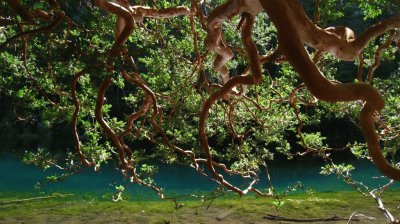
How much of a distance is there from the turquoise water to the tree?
19.6ft

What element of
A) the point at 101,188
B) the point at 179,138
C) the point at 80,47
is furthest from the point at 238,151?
the point at 101,188

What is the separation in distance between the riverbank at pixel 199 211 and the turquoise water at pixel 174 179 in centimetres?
280

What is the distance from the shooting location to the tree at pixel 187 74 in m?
2.42

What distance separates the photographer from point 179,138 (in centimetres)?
535

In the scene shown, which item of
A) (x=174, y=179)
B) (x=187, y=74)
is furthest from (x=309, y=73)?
(x=174, y=179)

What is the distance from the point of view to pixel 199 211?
7809 mm

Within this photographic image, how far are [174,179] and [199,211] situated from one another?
724 centimetres

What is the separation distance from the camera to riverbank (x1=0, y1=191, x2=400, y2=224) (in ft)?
23.8

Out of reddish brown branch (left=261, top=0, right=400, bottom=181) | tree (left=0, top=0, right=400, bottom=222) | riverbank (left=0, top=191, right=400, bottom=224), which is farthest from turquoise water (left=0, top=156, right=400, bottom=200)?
reddish brown branch (left=261, top=0, right=400, bottom=181)

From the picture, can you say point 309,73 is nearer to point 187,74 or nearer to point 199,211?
point 187,74

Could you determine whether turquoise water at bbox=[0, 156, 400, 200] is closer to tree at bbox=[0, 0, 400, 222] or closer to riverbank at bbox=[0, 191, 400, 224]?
riverbank at bbox=[0, 191, 400, 224]

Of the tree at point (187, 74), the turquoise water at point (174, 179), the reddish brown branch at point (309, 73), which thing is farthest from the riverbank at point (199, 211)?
the reddish brown branch at point (309, 73)

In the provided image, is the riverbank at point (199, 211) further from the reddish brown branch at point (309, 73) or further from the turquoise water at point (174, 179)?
the reddish brown branch at point (309, 73)

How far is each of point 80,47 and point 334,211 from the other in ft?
20.7
